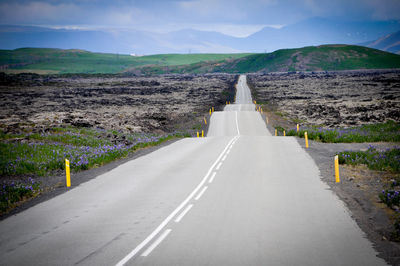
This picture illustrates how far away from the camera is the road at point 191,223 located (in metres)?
6.74

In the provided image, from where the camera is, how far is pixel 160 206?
1001cm

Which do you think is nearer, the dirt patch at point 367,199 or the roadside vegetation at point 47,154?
the dirt patch at point 367,199

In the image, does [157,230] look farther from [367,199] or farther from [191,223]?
[367,199]

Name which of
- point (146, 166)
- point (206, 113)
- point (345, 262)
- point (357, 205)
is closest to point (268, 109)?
point (206, 113)

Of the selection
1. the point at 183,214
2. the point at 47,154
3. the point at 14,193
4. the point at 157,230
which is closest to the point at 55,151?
the point at 47,154

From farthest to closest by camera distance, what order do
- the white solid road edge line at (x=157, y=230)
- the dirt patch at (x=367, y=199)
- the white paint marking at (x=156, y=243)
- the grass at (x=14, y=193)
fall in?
the grass at (x=14, y=193)
the dirt patch at (x=367, y=199)
the white paint marking at (x=156, y=243)
the white solid road edge line at (x=157, y=230)

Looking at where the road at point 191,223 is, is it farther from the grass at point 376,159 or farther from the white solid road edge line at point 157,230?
the grass at point 376,159

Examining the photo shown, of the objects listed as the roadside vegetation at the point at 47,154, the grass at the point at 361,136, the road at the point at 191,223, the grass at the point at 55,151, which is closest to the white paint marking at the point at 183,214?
the road at the point at 191,223

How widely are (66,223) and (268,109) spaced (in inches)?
2031

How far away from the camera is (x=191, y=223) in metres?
8.58

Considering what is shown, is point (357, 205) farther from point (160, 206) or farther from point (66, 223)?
point (66, 223)

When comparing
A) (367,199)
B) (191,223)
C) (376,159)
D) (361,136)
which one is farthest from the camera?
(361,136)

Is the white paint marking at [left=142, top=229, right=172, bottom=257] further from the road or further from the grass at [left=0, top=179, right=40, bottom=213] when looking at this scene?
the grass at [left=0, top=179, right=40, bottom=213]

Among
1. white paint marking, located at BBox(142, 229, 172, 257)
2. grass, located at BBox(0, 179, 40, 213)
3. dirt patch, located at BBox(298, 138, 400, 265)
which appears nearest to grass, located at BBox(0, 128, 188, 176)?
grass, located at BBox(0, 179, 40, 213)
